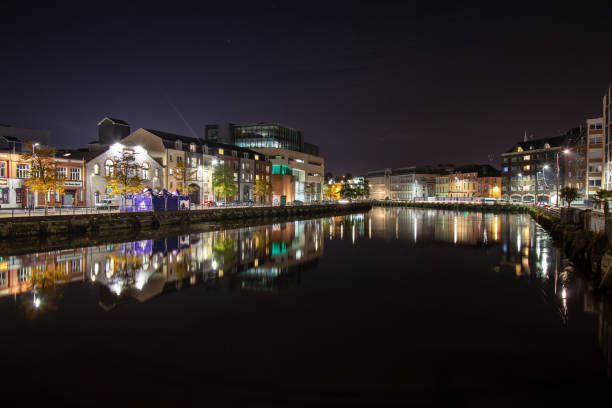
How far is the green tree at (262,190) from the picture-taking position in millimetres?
77312

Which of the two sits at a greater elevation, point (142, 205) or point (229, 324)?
point (142, 205)

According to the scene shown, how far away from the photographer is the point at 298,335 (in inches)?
386

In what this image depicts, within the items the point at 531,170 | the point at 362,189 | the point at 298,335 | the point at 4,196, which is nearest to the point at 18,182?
the point at 4,196

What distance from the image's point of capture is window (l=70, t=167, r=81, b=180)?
156ft

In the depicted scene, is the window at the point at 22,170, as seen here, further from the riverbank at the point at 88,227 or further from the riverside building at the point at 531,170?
the riverside building at the point at 531,170

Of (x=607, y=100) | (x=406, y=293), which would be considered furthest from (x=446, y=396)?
(x=607, y=100)

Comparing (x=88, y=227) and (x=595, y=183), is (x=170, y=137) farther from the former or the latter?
(x=595, y=183)

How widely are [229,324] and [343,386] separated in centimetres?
452

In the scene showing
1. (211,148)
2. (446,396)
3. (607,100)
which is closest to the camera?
(446,396)

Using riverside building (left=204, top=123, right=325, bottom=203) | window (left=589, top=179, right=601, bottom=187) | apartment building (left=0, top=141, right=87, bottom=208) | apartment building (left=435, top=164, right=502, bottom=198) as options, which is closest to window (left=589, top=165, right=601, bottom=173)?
window (left=589, top=179, right=601, bottom=187)

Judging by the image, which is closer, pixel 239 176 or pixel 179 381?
pixel 179 381

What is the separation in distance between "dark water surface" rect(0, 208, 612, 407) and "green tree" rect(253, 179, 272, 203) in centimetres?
5783

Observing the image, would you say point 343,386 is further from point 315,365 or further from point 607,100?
point 607,100

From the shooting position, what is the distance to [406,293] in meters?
14.4
